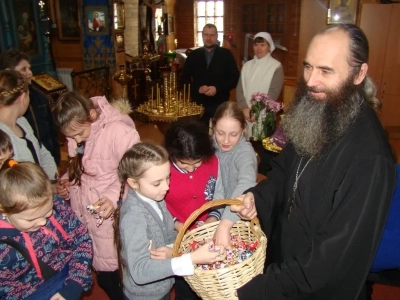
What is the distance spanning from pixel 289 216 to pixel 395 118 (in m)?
6.13

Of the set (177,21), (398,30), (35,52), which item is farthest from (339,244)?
(177,21)

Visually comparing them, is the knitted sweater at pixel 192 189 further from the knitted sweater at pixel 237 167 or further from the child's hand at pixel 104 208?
the child's hand at pixel 104 208

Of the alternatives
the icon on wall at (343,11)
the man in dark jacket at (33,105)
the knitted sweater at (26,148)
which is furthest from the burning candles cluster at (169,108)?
the icon on wall at (343,11)

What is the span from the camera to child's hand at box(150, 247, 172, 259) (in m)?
1.67

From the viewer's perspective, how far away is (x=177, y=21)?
51.7 feet

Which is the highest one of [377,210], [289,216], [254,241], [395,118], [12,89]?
[12,89]

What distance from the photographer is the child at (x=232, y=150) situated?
2.24m

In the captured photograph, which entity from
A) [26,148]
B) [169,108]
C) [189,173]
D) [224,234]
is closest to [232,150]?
[189,173]

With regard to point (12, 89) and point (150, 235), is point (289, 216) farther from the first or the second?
point (12, 89)

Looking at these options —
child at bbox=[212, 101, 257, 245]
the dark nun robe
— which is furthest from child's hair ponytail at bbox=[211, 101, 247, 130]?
the dark nun robe

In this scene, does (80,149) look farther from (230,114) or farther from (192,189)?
(230,114)

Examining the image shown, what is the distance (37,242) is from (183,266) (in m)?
0.64

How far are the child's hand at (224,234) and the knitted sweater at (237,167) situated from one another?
0.29 meters

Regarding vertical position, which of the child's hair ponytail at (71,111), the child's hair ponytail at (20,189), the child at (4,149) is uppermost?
the child's hair ponytail at (71,111)
